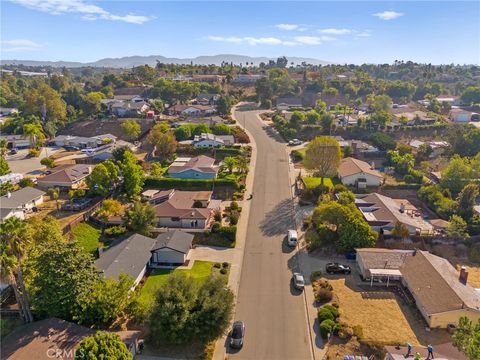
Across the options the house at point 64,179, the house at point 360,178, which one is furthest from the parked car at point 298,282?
the house at point 64,179

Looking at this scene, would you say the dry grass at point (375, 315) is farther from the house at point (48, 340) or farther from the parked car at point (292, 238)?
the house at point (48, 340)

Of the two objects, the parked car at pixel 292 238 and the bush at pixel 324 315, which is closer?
the bush at pixel 324 315

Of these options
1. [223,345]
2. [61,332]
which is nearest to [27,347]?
[61,332]

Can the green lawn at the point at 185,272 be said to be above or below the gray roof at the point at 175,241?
below

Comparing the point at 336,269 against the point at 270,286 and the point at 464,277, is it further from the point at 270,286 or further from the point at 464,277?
the point at 464,277

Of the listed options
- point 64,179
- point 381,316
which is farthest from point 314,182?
point 64,179

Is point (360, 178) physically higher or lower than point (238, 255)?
higher
